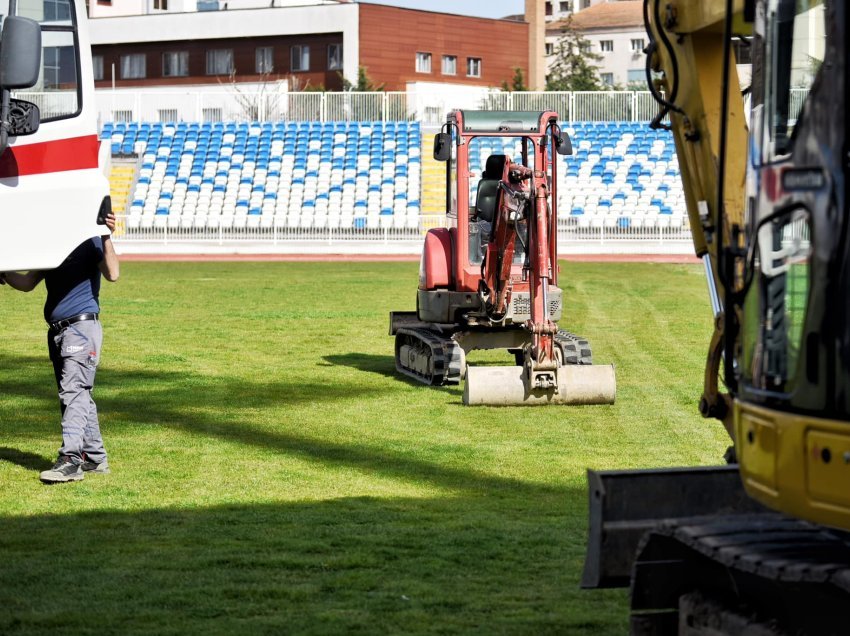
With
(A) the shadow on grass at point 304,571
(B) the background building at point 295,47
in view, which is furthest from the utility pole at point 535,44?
(A) the shadow on grass at point 304,571

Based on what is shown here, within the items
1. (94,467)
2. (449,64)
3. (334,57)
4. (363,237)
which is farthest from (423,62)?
(94,467)

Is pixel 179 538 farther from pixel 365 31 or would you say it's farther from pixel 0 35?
pixel 365 31

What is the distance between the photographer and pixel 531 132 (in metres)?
15.4

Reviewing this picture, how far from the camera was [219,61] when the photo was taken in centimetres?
7612

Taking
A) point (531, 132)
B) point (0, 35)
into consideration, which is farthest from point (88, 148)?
point (531, 132)

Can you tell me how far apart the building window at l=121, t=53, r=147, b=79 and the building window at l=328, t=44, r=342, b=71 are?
33.8 feet

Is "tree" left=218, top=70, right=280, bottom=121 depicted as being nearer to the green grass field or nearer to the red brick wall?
the red brick wall

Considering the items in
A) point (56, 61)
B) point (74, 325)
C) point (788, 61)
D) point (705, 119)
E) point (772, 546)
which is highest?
point (56, 61)

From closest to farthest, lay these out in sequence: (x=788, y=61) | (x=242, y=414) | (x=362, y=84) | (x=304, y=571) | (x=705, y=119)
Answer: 1. (x=788, y=61)
2. (x=705, y=119)
3. (x=304, y=571)
4. (x=242, y=414)
5. (x=362, y=84)

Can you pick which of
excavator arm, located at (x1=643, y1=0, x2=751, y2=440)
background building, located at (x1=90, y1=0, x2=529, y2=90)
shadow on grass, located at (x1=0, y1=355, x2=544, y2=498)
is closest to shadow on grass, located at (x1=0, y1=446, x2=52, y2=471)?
shadow on grass, located at (x1=0, y1=355, x2=544, y2=498)

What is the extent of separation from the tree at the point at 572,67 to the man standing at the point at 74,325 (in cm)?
8635

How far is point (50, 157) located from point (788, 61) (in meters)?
5.14

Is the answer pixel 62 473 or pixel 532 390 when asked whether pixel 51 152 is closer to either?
pixel 62 473

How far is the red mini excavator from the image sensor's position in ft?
43.6
